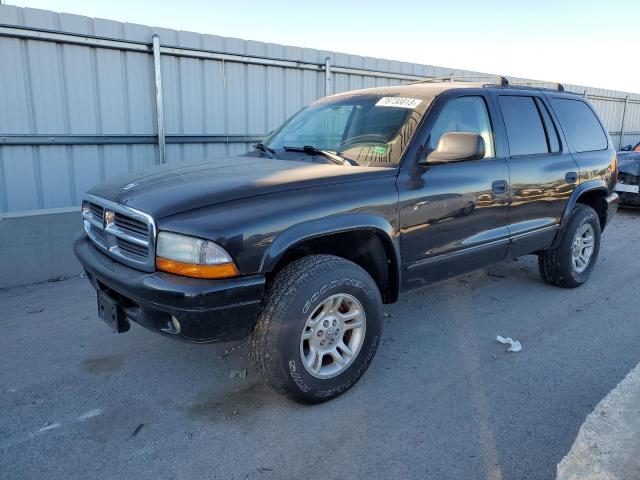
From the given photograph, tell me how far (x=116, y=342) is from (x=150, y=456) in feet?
5.15

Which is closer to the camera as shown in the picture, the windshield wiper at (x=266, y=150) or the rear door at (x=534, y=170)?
the windshield wiper at (x=266, y=150)

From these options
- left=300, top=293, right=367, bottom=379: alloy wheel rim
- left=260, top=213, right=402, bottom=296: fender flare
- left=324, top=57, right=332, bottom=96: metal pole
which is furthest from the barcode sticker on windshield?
left=324, top=57, right=332, bottom=96: metal pole

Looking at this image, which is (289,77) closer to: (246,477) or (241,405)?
(241,405)

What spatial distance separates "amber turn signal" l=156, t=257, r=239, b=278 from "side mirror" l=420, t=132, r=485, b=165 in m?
1.57

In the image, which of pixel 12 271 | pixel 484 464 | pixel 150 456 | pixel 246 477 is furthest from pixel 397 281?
pixel 12 271

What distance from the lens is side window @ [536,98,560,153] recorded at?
469 cm

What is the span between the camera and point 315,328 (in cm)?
307

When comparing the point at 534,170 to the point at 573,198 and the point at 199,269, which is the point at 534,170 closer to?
the point at 573,198

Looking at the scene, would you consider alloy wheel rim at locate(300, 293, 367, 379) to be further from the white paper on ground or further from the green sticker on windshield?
the white paper on ground

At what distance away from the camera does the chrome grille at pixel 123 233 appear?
2.78 m

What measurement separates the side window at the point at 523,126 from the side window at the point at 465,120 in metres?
0.25

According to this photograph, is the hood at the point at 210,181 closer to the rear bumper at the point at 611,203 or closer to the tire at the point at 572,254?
the tire at the point at 572,254

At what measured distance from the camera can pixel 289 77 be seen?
8469mm

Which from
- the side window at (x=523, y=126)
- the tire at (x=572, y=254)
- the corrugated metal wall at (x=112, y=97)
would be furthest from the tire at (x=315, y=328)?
the corrugated metal wall at (x=112, y=97)
